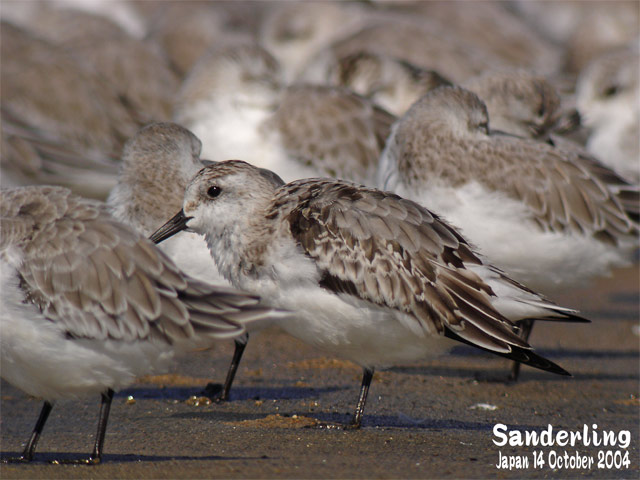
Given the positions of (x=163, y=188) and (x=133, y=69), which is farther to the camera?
(x=133, y=69)

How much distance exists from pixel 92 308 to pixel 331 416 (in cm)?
175

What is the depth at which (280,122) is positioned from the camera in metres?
9.48

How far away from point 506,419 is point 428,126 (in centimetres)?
246

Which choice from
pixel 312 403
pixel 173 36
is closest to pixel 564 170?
pixel 312 403

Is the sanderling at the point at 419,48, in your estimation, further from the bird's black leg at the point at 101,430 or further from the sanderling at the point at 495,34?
the bird's black leg at the point at 101,430

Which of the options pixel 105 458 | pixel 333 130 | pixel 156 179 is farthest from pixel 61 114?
pixel 105 458

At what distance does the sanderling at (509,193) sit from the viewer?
286 inches

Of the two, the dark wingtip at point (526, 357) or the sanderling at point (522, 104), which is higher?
the sanderling at point (522, 104)

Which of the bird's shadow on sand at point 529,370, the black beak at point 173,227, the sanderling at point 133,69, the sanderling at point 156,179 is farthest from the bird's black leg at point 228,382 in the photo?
the sanderling at point 133,69

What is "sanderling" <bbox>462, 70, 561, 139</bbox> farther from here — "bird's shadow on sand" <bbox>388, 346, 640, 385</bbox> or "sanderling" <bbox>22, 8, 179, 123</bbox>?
"sanderling" <bbox>22, 8, 179, 123</bbox>

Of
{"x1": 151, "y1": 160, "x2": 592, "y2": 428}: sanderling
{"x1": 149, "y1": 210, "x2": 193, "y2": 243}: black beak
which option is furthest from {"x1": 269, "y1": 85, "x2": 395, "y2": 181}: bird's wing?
{"x1": 151, "y1": 160, "x2": 592, "y2": 428}: sanderling

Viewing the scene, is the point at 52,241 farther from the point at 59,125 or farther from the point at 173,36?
the point at 173,36

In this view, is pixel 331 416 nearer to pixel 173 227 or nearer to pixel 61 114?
pixel 173 227

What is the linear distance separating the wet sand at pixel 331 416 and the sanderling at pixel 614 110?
308 centimetres
